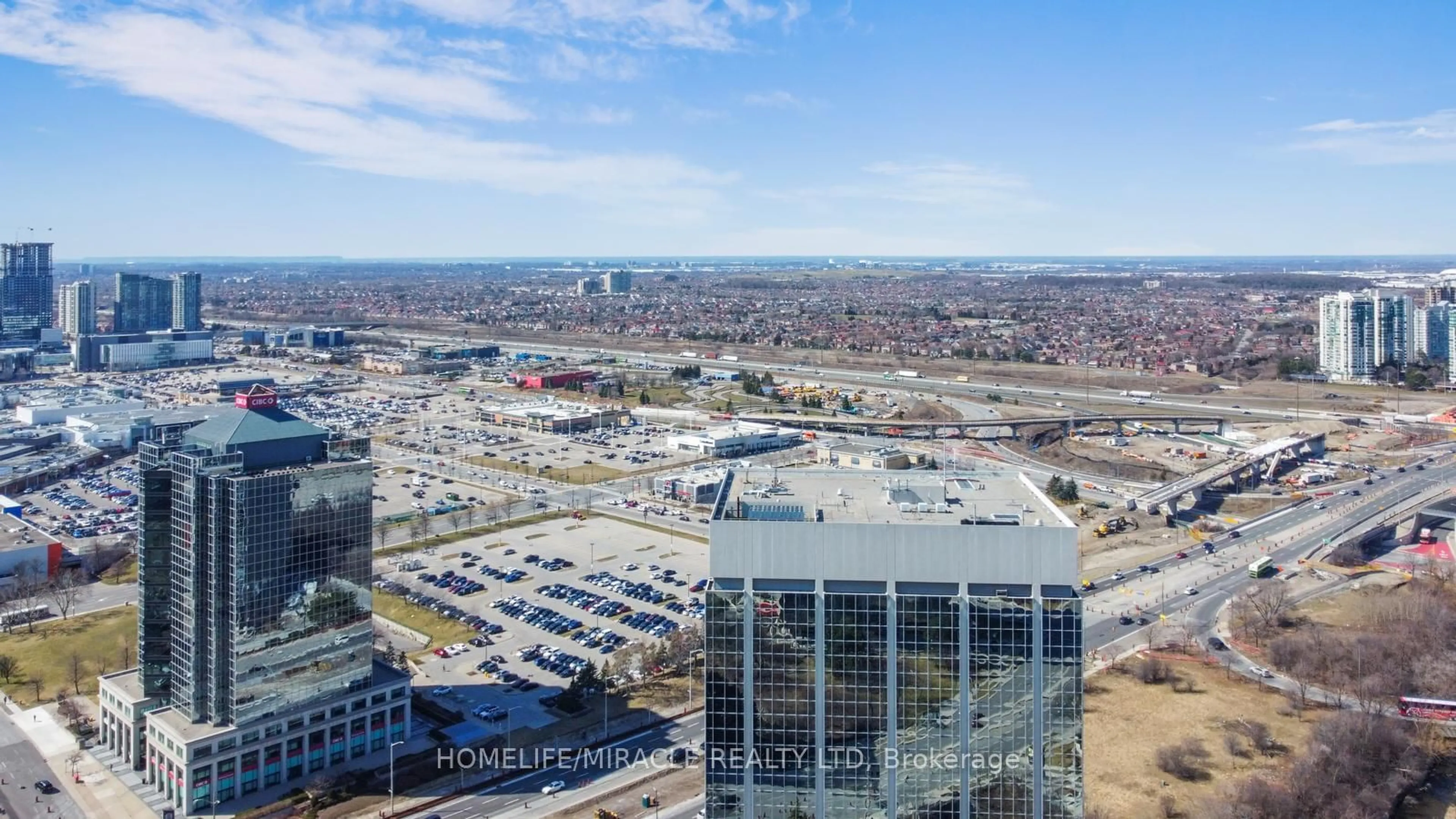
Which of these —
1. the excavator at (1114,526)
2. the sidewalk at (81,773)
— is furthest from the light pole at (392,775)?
the excavator at (1114,526)

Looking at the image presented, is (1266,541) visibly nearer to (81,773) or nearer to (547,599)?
(547,599)

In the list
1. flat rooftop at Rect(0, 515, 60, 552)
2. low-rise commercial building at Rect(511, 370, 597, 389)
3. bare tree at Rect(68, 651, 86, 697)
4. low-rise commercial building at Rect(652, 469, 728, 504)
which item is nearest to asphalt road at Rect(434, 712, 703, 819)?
bare tree at Rect(68, 651, 86, 697)

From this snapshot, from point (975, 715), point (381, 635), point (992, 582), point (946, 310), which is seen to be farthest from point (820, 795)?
point (946, 310)

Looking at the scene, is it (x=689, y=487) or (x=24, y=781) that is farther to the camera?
(x=689, y=487)

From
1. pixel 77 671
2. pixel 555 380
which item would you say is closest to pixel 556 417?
pixel 555 380

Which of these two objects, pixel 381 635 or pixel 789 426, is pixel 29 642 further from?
pixel 789 426

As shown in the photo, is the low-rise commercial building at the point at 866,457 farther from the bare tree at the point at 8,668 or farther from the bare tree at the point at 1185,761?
the bare tree at the point at 8,668

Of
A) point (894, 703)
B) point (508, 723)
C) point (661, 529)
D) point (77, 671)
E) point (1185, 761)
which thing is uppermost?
point (894, 703)

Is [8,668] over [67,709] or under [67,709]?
over
